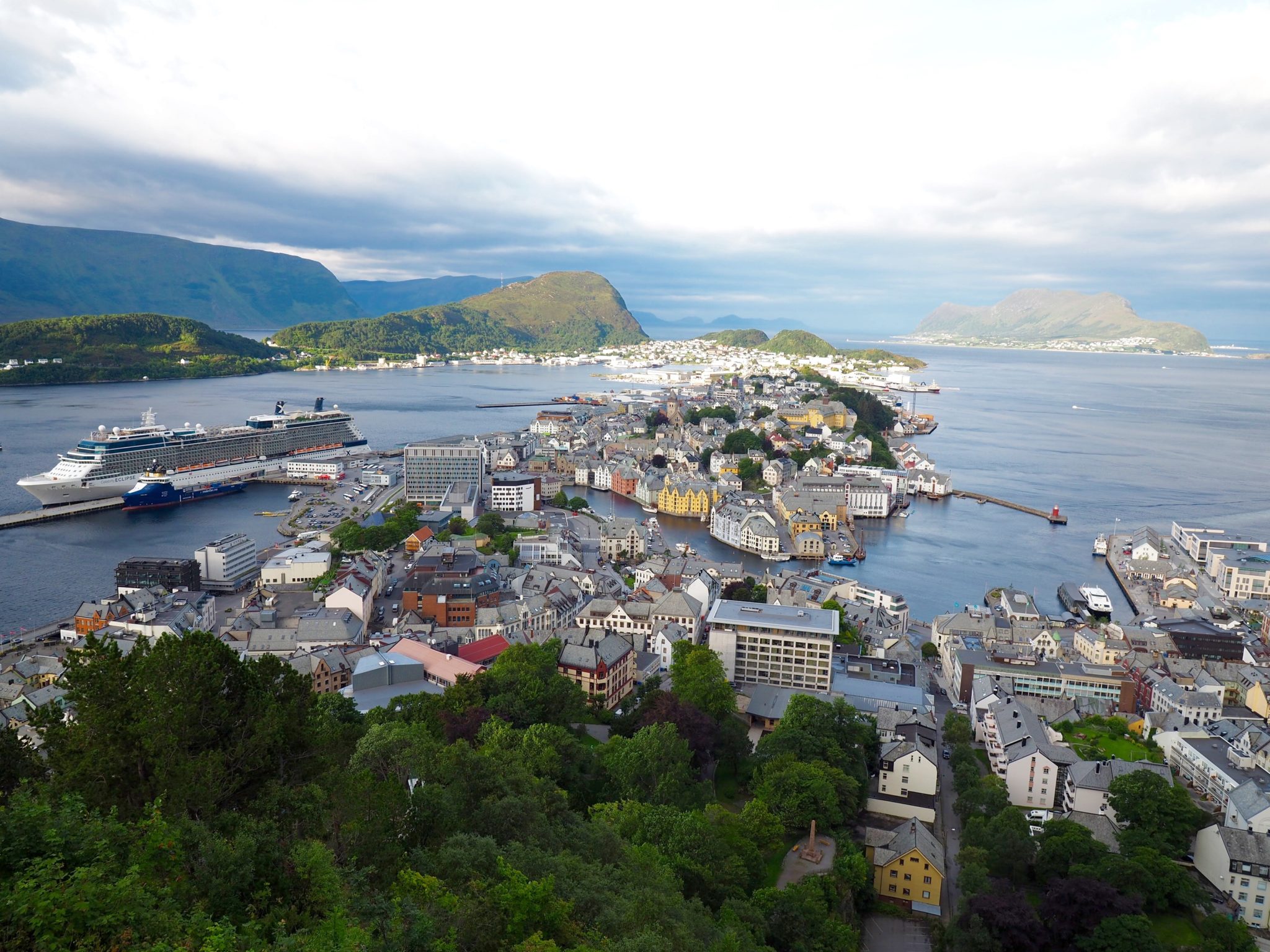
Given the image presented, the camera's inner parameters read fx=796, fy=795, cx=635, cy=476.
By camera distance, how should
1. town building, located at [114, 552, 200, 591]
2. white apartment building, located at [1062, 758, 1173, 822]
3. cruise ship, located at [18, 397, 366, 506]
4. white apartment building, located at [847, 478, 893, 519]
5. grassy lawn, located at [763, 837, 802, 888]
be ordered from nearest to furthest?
1. grassy lawn, located at [763, 837, 802, 888]
2. white apartment building, located at [1062, 758, 1173, 822]
3. town building, located at [114, 552, 200, 591]
4. cruise ship, located at [18, 397, 366, 506]
5. white apartment building, located at [847, 478, 893, 519]

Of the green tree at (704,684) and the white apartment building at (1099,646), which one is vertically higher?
the green tree at (704,684)

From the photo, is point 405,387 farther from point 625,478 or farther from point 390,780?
point 390,780

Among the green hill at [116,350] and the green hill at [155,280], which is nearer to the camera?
the green hill at [116,350]

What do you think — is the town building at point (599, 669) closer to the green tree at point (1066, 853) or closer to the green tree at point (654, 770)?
the green tree at point (654, 770)

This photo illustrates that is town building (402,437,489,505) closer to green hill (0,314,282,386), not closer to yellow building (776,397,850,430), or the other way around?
yellow building (776,397,850,430)

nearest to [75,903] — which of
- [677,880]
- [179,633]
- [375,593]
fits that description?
[677,880]

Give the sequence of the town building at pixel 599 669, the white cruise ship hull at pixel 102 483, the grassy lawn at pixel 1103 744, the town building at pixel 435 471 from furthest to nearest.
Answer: the town building at pixel 435 471, the white cruise ship hull at pixel 102 483, the town building at pixel 599 669, the grassy lawn at pixel 1103 744

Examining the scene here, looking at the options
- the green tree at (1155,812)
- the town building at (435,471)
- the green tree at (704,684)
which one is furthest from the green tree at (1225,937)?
the town building at (435,471)

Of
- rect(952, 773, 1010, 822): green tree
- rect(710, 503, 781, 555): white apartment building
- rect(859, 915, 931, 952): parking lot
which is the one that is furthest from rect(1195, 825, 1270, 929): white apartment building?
rect(710, 503, 781, 555): white apartment building
